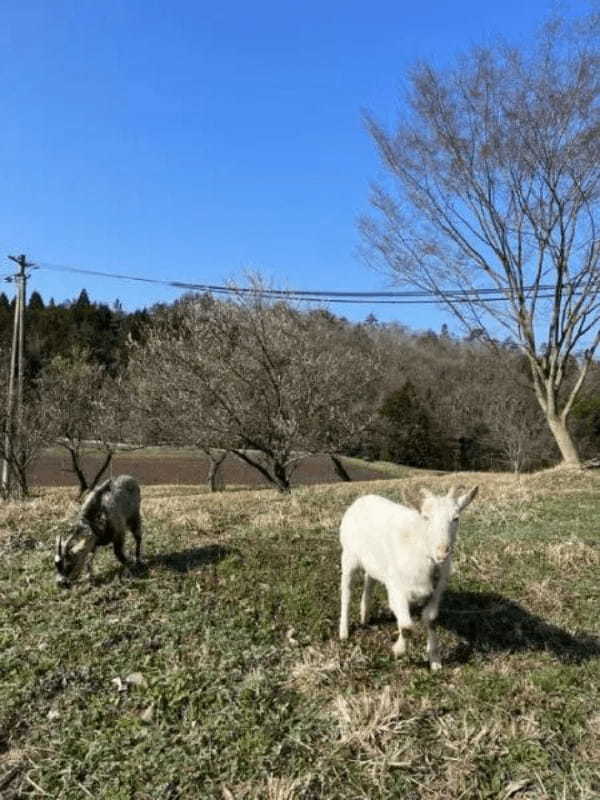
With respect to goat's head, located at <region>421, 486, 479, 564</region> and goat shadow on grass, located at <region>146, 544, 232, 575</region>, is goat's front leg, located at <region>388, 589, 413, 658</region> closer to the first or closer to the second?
goat's head, located at <region>421, 486, 479, 564</region>

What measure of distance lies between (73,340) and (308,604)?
163 feet

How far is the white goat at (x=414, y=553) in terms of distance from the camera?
14.4ft

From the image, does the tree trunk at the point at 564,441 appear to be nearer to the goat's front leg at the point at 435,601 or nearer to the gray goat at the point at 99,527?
the gray goat at the point at 99,527

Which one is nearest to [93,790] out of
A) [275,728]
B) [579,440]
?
[275,728]

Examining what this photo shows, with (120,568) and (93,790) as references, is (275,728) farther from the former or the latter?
(120,568)

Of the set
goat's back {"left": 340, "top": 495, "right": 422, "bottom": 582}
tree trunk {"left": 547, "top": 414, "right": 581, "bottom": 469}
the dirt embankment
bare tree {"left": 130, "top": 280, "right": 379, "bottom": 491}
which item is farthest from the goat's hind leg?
the dirt embankment

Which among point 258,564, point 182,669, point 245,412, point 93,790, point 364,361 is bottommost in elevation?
point 93,790

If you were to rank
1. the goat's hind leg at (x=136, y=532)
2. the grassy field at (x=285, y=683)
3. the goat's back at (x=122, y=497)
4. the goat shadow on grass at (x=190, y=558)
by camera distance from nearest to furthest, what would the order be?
the grassy field at (x=285, y=683)
the goat's back at (x=122, y=497)
the goat shadow on grass at (x=190, y=558)
the goat's hind leg at (x=136, y=532)

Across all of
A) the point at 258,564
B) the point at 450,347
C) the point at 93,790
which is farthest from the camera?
the point at 450,347

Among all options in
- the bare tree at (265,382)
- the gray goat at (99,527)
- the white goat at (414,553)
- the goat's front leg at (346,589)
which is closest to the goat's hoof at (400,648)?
the white goat at (414,553)

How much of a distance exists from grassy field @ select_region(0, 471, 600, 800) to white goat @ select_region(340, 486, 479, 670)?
423 millimetres

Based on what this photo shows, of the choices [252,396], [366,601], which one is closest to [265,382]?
[252,396]

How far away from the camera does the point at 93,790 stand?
3.74m

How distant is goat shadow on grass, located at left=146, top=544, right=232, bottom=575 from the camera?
679 cm
